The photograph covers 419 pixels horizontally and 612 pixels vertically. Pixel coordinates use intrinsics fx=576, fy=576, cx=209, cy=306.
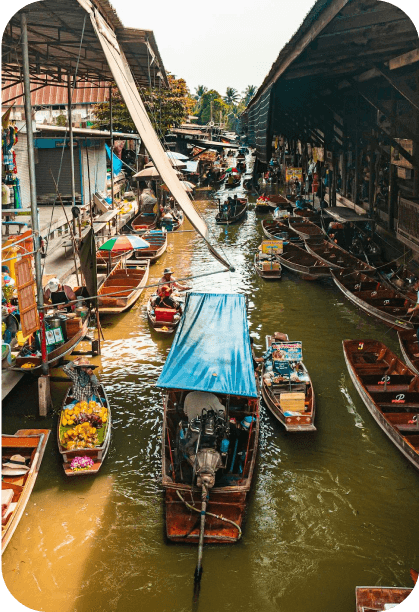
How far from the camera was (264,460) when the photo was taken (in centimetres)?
1001

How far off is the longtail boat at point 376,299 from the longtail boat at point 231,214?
13.1 metres

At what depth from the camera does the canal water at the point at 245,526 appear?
7.10m

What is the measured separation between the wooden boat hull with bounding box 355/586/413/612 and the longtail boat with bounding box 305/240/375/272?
13982 mm

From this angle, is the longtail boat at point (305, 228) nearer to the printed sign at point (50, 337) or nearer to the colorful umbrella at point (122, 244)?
the colorful umbrella at point (122, 244)

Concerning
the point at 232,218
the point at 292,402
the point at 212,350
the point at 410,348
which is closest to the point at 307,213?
the point at 232,218

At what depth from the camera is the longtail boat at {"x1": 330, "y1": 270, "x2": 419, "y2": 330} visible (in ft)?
49.2

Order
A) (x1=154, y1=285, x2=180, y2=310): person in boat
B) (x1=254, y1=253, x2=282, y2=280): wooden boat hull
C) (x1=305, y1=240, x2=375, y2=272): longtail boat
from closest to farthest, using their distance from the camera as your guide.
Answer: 1. (x1=154, y1=285, x2=180, y2=310): person in boat
2. (x1=305, y1=240, x2=375, y2=272): longtail boat
3. (x1=254, y1=253, x2=282, y2=280): wooden boat hull

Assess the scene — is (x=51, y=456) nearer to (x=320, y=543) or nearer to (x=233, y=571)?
(x=233, y=571)

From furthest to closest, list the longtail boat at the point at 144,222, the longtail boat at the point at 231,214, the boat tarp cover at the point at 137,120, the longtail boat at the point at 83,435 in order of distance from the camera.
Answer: the longtail boat at the point at 231,214 < the longtail boat at the point at 144,222 < the longtail boat at the point at 83,435 < the boat tarp cover at the point at 137,120

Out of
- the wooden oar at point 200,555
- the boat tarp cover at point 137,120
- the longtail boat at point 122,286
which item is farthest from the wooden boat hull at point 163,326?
the wooden oar at point 200,555

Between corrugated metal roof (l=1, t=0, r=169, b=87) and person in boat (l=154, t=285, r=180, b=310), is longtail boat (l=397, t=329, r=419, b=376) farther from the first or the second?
→ corrugated metal roof (l=1, t=0, r=169, b=87)

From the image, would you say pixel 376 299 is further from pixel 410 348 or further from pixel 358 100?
pixel 358 100

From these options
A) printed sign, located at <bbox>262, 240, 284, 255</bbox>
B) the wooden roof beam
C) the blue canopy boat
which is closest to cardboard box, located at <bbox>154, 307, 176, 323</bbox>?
the blue canopy boat

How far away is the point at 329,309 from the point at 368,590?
40.4 ft
